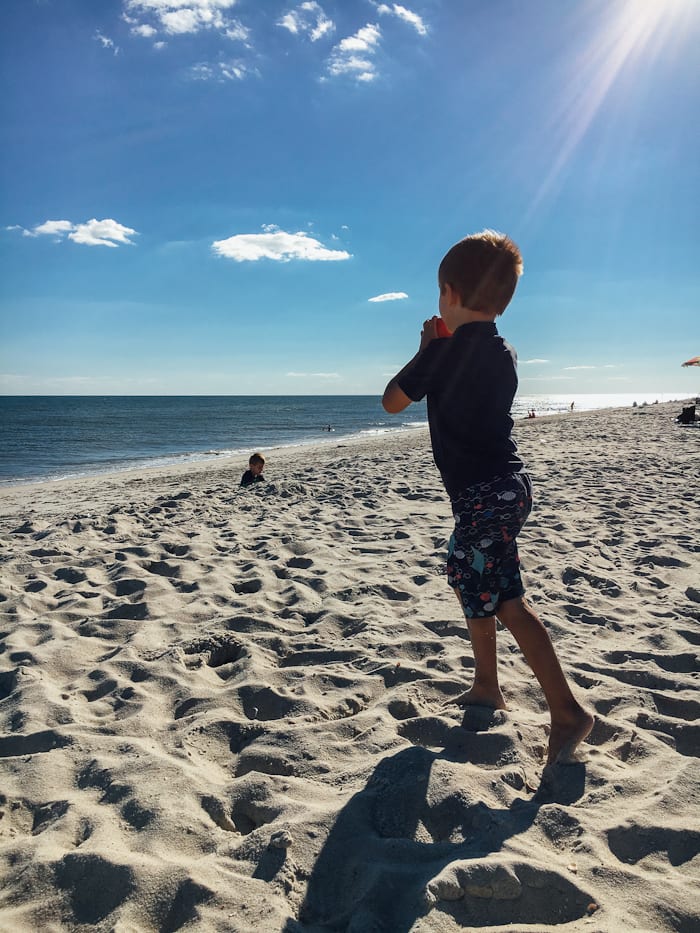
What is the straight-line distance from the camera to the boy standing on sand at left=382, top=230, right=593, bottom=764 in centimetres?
221

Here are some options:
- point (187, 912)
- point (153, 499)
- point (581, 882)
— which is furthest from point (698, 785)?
point (153, 499)

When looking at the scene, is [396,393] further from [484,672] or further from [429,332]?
[484,672]

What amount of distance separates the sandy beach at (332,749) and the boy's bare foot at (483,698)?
0.08 metres

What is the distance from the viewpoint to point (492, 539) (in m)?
2.24

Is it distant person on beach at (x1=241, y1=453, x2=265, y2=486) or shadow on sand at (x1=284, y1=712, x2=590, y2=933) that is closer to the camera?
shadow on sand at (x1=284, y1=712, x2=590, y2=933)

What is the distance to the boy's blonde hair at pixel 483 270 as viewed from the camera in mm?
2213

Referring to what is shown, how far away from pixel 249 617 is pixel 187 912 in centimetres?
204

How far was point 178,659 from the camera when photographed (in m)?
3.03

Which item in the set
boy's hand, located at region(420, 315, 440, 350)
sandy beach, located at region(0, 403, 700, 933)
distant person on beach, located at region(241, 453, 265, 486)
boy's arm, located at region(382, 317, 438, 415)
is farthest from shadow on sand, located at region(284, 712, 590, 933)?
distant person on beach, located at region(241, 453, 265, 486)

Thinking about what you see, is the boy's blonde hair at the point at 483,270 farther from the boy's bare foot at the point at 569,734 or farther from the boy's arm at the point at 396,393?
the boy's bare foot at the point at 569,734

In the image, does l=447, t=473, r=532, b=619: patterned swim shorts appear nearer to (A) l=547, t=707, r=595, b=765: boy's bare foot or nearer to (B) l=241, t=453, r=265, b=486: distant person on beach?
(A) l=547, t=707, r=595, b=765: boy's bare foot

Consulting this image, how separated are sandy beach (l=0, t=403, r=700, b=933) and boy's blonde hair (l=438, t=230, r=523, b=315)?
168 cm

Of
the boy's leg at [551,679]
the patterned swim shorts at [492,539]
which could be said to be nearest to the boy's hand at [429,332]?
the patterned swim shorts at [492,539]

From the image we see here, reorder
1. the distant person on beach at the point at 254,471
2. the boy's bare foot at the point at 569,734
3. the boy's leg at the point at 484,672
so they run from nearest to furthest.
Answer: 1. the boy's bare foot at the point at 569,734
2. the boy's leg at the point at 484,672
3. the distant person on beach at the point at 254,471
